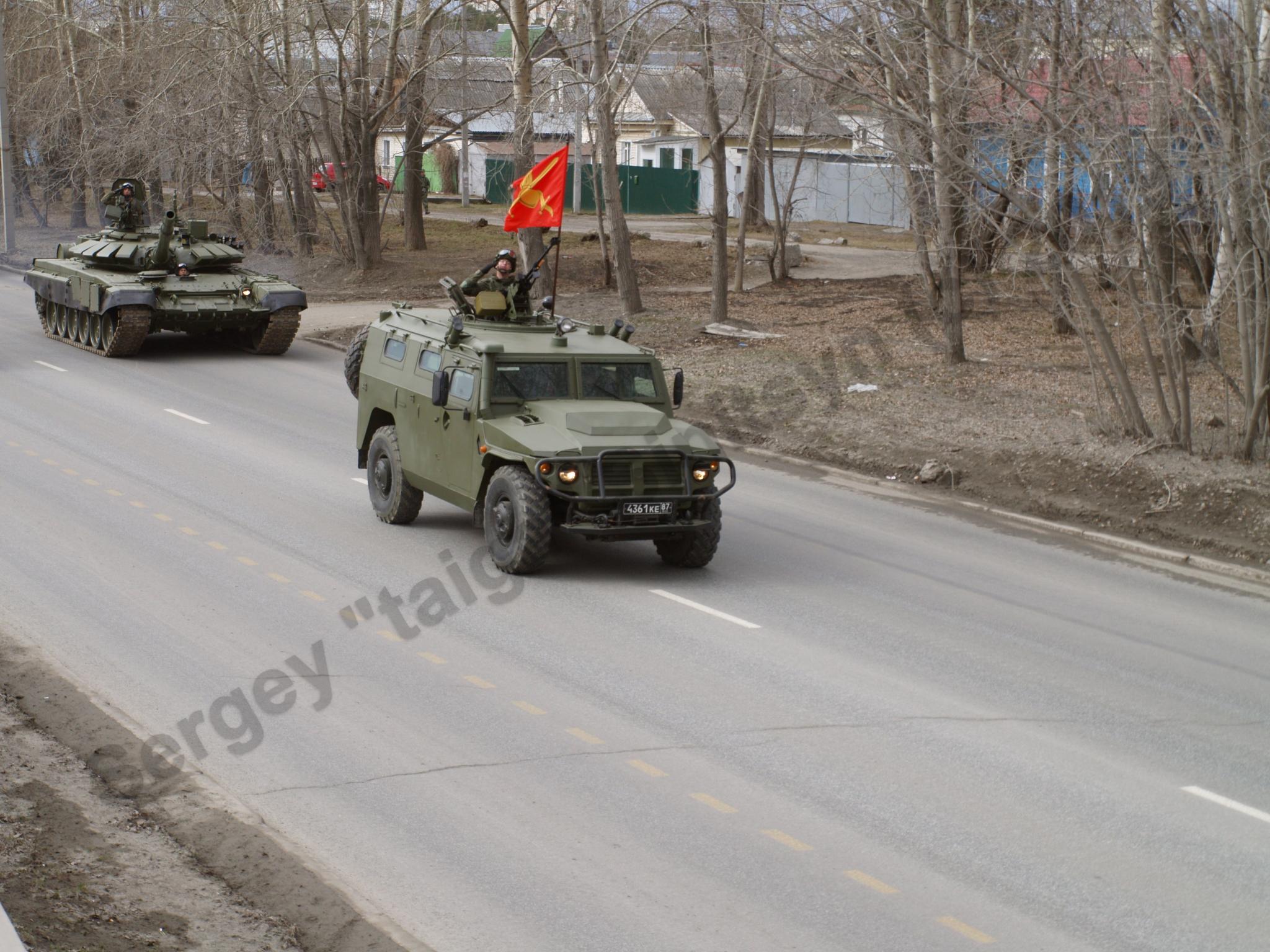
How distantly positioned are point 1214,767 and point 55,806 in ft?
20.6

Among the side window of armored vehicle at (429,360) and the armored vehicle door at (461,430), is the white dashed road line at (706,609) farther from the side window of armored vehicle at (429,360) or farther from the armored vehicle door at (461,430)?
the side window of armored vehicle at (429,360)

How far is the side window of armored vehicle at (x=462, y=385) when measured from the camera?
1287 cm

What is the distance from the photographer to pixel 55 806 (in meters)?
7.78

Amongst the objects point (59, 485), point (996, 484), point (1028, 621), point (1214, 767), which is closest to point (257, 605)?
point (59, 485)

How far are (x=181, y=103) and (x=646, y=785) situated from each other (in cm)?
2998

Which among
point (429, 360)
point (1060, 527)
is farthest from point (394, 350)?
point (1060, 527)

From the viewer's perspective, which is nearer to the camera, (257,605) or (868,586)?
(257,605)

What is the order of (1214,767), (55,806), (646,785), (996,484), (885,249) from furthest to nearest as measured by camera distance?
1. (885,249)
2. (996,484)
3. (1214,767)
4. (646,785)
5. (55,806)

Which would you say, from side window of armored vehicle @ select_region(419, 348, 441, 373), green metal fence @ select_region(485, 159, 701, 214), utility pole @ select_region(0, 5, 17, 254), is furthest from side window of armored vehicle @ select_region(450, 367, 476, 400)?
green metal fence @ select_region(485, 159, 701, 214)

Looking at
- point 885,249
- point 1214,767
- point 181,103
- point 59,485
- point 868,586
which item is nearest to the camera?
point 1214,767

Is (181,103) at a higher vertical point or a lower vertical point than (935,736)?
higher

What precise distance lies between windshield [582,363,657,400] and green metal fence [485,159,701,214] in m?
48.7

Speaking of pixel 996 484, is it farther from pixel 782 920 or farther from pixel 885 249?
pixel 885 249

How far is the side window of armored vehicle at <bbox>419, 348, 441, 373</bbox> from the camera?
533 inches
